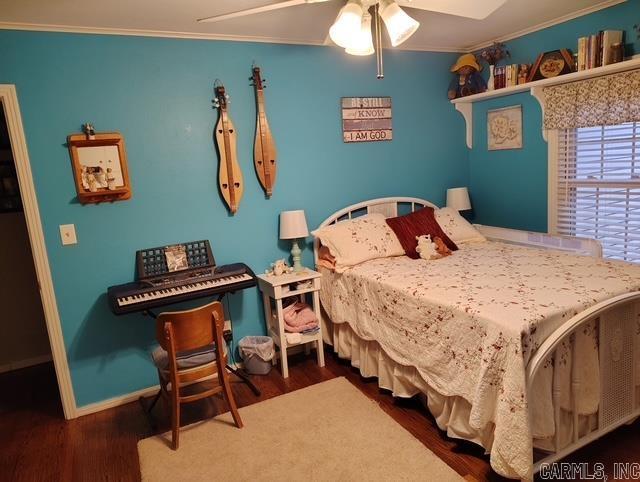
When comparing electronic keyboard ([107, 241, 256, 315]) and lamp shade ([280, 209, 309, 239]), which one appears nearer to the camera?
electronic keyboard ([107, 241, 256, 315])

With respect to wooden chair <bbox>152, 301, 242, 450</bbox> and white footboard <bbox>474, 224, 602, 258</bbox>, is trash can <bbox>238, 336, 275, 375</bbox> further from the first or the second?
white footboard <bbox>474, 224, 602, 258</bbox>

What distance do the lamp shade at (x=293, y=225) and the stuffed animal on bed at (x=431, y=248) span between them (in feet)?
2.76

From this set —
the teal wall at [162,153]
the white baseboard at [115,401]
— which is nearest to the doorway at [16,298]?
the white baseboard at [115,401]

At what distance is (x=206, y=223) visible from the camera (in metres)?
3.03

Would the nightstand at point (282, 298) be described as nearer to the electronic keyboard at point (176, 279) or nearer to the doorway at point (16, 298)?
the electronic keyboard at point (176, 279)

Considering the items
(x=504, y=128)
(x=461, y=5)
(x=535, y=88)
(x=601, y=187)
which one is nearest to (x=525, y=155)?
(x=504, y=128)

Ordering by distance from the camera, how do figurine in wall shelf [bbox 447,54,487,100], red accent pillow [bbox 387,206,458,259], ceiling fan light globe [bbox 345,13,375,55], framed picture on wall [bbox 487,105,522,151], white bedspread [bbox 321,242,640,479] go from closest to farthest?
white bedspread [bbox 321,242,640,479]
ceiling fan light globe [bbox 345,13,375,55]
red accent pillow [bbox 387,206,458,259]
framed picture on wall [bbox 487,105,522,151]
figurine in wall shelf [bbox 447,54,487,100]

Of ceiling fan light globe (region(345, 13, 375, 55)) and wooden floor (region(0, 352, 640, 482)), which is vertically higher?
ceiling fan light globe (region(345, 13, 375, 55))

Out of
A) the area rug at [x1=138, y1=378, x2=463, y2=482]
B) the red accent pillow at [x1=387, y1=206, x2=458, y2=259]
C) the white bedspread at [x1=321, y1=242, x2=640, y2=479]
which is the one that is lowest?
the area rug at [x1=138, y1=378, x2=463, y2=482]

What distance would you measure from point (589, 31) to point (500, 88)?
2.33ft

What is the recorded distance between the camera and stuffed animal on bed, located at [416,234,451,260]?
306cm

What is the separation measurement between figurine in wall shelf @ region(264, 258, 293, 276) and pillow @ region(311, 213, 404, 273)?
1.05 ft

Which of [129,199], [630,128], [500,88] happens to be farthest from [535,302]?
[129,199]

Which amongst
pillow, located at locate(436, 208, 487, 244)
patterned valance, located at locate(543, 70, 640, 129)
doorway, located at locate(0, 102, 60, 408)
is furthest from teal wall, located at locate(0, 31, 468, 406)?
patterned valance, located at locate(543, 70, 640, 129)
